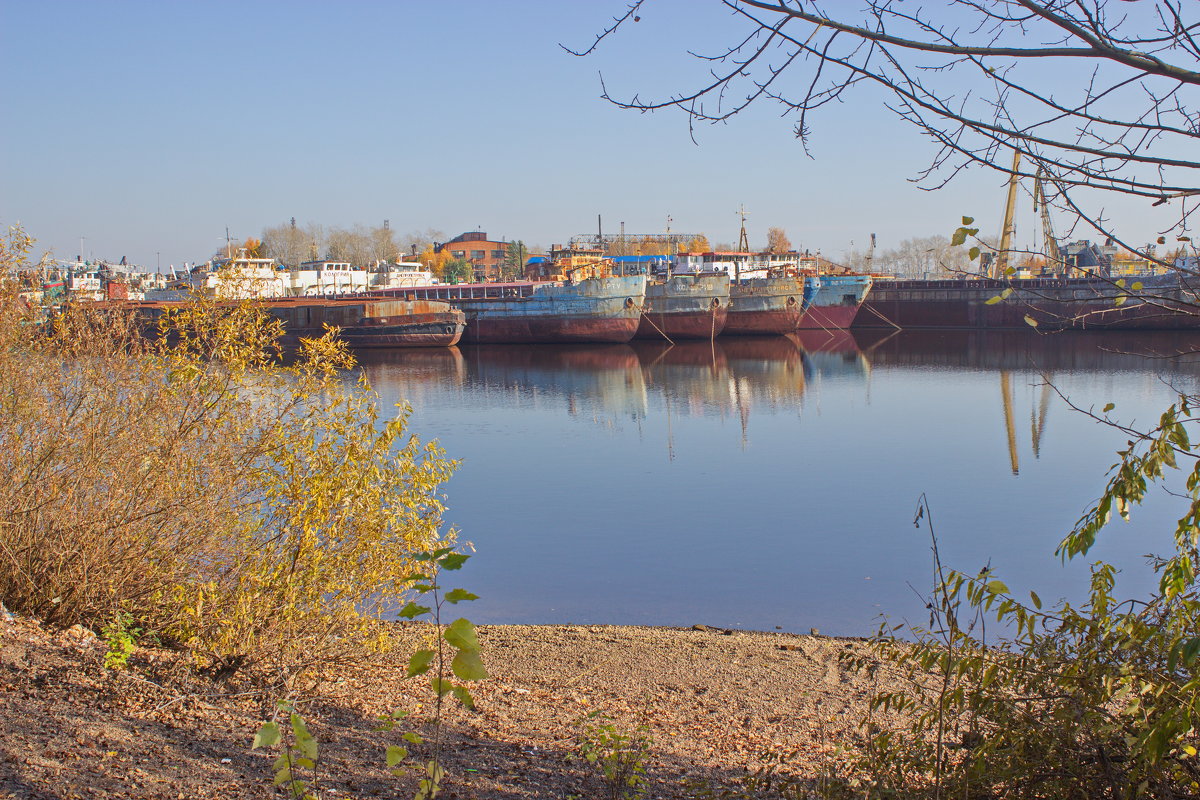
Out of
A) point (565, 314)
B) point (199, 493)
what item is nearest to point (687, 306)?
point (565, 314)

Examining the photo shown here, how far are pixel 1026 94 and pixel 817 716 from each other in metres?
4.35

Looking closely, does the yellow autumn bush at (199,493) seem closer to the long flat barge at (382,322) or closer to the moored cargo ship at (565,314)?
the long flat barge at (382,322)

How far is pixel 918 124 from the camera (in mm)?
2840

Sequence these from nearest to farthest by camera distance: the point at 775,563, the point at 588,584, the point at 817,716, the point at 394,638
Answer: the point at 817,716, the point at 394,638, the point at 588,584, the point at 775,563

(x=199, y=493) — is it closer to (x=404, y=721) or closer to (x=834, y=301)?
(x=404, y=721)

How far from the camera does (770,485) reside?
1556 centimetres

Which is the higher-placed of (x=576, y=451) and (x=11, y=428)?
(x=11, y=428)

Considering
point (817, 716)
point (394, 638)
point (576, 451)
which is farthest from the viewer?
point (576, 451)

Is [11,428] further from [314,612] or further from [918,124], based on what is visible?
[918,124]

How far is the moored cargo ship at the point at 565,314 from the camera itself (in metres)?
46.4

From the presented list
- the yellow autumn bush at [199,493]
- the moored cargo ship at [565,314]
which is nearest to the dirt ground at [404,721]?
the yellow autumn bush at [199,493]

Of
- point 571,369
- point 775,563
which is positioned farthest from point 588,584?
point 571,369

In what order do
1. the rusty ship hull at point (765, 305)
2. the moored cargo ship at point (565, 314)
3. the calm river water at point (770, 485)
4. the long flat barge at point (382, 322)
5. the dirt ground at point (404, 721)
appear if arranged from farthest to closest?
the rusty ship hull at point (765, 305) → the moored cargo ship at point (565, 314) → the long flat barge at point (382, 322) → the calm river water at point (770, 485) → the dirt ground at point (404, 721)

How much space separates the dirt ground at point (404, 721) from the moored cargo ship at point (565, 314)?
39583 millimetres
